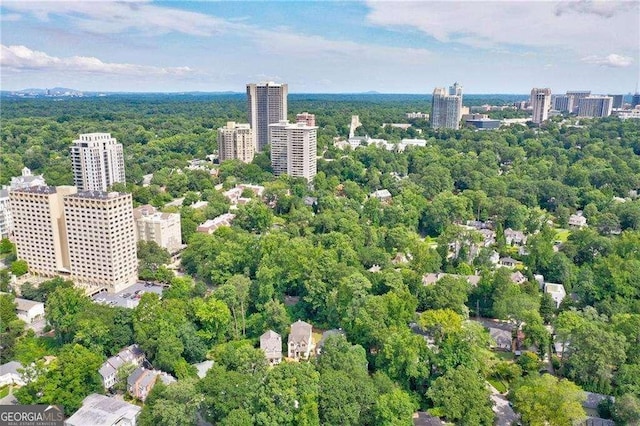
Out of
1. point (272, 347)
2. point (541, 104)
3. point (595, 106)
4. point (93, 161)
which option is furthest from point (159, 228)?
point (595, 106)

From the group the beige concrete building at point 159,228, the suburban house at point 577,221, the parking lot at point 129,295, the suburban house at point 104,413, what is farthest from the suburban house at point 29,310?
the suburban house at point 577,221

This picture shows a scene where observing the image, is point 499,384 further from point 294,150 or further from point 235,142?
point 235,142

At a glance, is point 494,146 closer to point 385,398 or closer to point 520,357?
point 520,357

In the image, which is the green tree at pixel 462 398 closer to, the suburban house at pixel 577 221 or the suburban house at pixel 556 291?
the suburban house at pixel 556 291

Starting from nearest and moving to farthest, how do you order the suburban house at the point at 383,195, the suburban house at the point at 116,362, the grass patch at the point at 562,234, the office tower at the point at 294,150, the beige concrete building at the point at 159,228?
the suburban house at the point at 116,362 → the beige concrete building at the point at 159,228 → the grass patch at the point at 562,234 → the suburban house at the point at 383,195 → the office tower at the point at 294,150

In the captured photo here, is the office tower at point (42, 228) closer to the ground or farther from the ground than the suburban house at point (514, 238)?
farther from the ground

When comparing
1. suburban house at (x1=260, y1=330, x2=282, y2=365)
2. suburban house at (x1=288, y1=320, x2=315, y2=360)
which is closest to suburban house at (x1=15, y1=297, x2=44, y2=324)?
suburban house at (x1=260, y1=330, x2=282, y2=365)

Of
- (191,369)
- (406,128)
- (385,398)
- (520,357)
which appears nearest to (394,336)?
(385,398)
